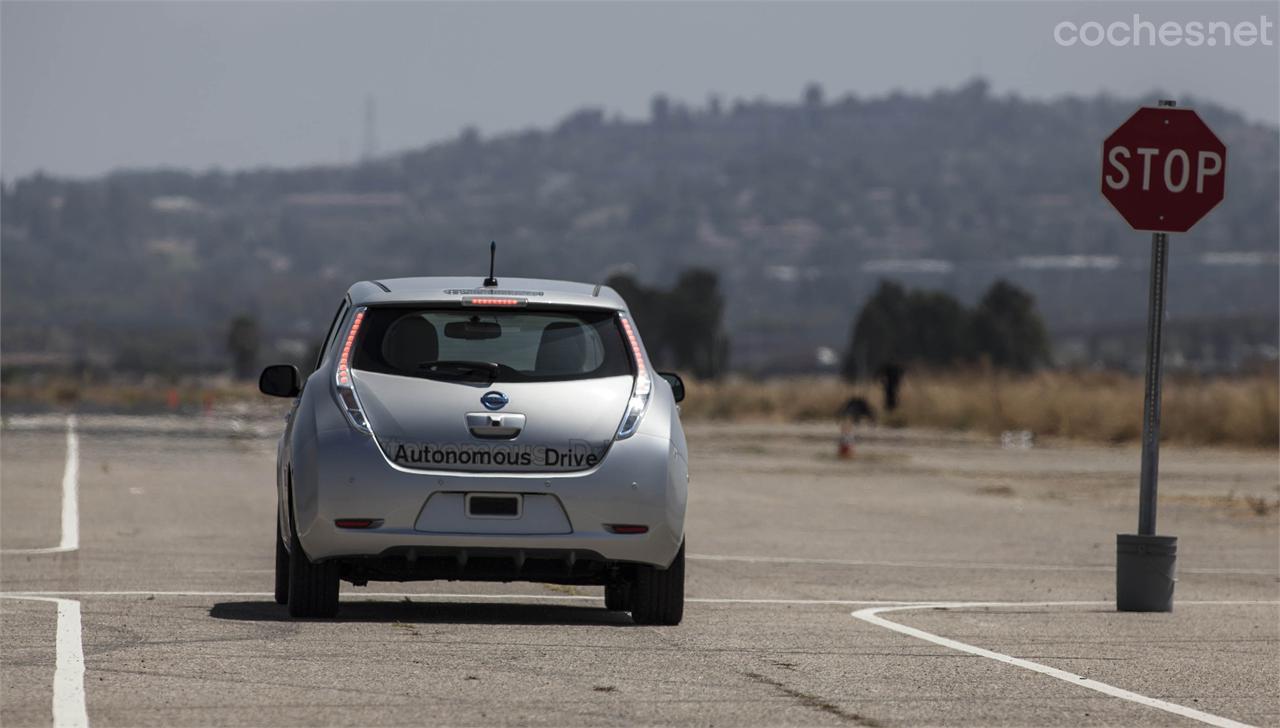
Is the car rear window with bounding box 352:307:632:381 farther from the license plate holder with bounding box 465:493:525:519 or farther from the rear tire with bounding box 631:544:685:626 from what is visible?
the rear tire with bounding box 631:544:685:626

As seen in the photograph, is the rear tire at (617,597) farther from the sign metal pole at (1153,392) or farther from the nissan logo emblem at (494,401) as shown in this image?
the sign metal pole at (1153,392)

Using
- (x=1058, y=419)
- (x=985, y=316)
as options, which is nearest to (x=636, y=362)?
(x=1058, y=419)

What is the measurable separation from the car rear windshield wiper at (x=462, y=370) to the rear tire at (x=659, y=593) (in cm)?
121

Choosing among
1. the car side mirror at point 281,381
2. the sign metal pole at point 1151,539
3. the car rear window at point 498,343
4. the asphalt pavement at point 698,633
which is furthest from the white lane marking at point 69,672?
the sign metal pole at point 1151,539

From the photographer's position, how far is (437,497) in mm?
10961

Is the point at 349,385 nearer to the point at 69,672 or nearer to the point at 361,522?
the point at 361,522

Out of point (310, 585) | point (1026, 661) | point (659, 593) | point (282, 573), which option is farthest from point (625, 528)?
point (282, 573)

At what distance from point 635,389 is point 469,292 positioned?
3.22ft

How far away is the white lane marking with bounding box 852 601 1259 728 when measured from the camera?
29.0 ft

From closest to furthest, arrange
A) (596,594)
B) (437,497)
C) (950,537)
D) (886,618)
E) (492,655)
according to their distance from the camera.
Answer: (492,655) < (437,497) < (886,618) < (596,594) < (950,537)

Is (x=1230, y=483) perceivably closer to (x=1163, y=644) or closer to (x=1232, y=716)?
(x=1163, y=644)

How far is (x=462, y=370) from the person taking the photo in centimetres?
1129

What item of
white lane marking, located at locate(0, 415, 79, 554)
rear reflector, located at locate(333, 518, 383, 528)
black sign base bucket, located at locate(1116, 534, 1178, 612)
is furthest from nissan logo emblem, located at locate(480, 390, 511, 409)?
white lane marking, located at locate(0, 415, 79, 554)

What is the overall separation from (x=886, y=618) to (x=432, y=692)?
4399mm
